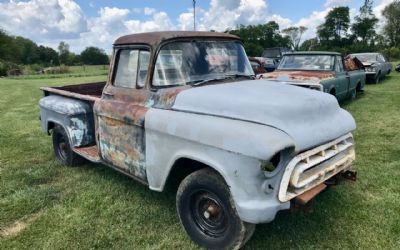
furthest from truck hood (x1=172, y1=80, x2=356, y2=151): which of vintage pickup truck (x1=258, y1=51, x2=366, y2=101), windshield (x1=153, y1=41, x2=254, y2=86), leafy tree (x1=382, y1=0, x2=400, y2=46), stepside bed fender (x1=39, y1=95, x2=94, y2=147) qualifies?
leafy tree (x1=382, y1=0, x2=400, y2=46)

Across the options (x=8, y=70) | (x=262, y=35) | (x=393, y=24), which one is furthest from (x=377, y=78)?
(x=393, y=24)

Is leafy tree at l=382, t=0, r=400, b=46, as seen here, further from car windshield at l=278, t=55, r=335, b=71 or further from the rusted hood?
the rusted hood

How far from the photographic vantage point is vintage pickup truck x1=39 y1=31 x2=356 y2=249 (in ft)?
8.66

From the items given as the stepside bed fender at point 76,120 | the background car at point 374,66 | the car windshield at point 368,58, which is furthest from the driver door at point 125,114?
the car windshield at point 368,58

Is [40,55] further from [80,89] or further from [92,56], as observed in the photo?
[80,89]

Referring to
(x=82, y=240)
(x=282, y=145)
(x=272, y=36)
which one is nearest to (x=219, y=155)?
(x=282, y=145)

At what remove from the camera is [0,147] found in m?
6.55

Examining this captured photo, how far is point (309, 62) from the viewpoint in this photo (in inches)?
352

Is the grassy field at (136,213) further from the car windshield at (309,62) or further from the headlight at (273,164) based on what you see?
the car windshield at (309,62)

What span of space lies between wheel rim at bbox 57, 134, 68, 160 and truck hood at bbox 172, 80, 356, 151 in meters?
2.69

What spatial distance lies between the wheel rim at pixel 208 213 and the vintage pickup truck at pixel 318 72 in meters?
A: 5.03

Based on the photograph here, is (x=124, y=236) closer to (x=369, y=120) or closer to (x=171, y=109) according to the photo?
(x=171, y=109)

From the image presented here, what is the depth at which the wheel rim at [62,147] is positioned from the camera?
5.26m

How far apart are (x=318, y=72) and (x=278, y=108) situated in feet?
20.6
